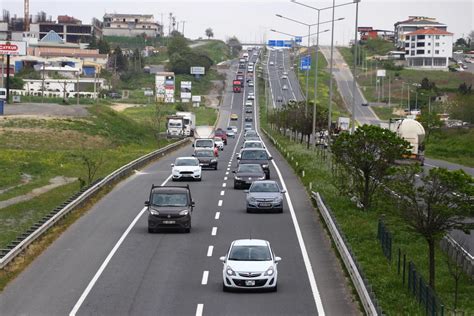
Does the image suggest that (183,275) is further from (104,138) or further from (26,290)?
(104,138)

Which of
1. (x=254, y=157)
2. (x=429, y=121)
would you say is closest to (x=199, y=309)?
(x=254, y=157)

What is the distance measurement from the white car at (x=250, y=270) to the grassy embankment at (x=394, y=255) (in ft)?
8.56

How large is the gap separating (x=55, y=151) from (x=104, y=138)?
1968 cm

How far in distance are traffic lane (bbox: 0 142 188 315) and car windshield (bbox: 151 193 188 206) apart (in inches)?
65.9

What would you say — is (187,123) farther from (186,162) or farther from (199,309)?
(199,309)

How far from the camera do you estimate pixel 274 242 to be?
33.7 meters

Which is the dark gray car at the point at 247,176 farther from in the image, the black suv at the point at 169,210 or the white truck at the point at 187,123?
the white truck at the point at 187,123

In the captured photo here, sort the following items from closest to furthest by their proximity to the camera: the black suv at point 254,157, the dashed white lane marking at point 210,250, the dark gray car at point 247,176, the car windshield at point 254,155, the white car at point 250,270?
the white car at point 250,270 < the dashed white lane marking at point 210,250 < the dark gray car at point 247,176 < the black suv at point 254,157 < the car windshield at point 254,155

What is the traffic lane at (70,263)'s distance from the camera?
24.0 metres

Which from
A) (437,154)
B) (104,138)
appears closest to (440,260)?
(437,154)

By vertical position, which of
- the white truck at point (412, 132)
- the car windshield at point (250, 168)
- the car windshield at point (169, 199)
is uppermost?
the white truck at point (412, 132)

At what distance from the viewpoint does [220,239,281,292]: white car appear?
82.4 ft

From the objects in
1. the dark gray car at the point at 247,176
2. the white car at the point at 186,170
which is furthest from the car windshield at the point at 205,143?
the dark gray car at the point at 247,176

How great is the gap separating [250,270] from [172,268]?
424 centimetres
